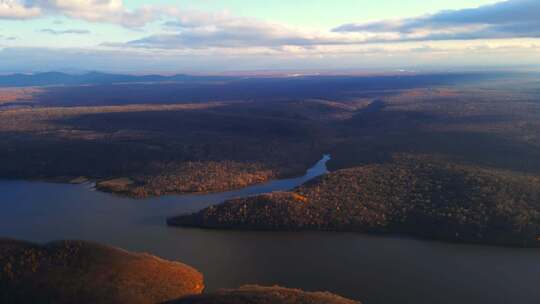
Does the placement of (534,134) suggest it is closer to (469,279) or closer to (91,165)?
(469,279)

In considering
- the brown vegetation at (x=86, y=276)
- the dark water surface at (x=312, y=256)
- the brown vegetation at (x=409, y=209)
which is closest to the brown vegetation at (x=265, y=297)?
the dark water surface at (x=312, y=256)

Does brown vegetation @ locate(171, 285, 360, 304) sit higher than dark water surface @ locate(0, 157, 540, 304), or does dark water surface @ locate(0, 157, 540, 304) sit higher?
brown vegetation @ locate(171, 285, 360, 304)

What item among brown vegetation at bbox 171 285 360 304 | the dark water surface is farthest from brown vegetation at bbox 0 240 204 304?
brown vegetation at bbox 171 285 360 304

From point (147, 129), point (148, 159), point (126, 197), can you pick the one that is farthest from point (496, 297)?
point (147, 129)

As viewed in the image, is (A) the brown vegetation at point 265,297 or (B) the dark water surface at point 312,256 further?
(B) the dark water surface at point 312,256

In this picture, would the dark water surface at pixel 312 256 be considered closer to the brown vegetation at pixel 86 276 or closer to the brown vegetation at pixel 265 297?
the brown vegetation at pixel 265 297

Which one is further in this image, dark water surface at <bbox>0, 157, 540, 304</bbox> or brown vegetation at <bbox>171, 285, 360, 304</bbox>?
dark water surface at <bbox>0, 157, 540, 304</bbox>

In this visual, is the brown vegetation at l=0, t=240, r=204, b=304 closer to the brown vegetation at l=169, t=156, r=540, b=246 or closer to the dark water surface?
the dark water surface
